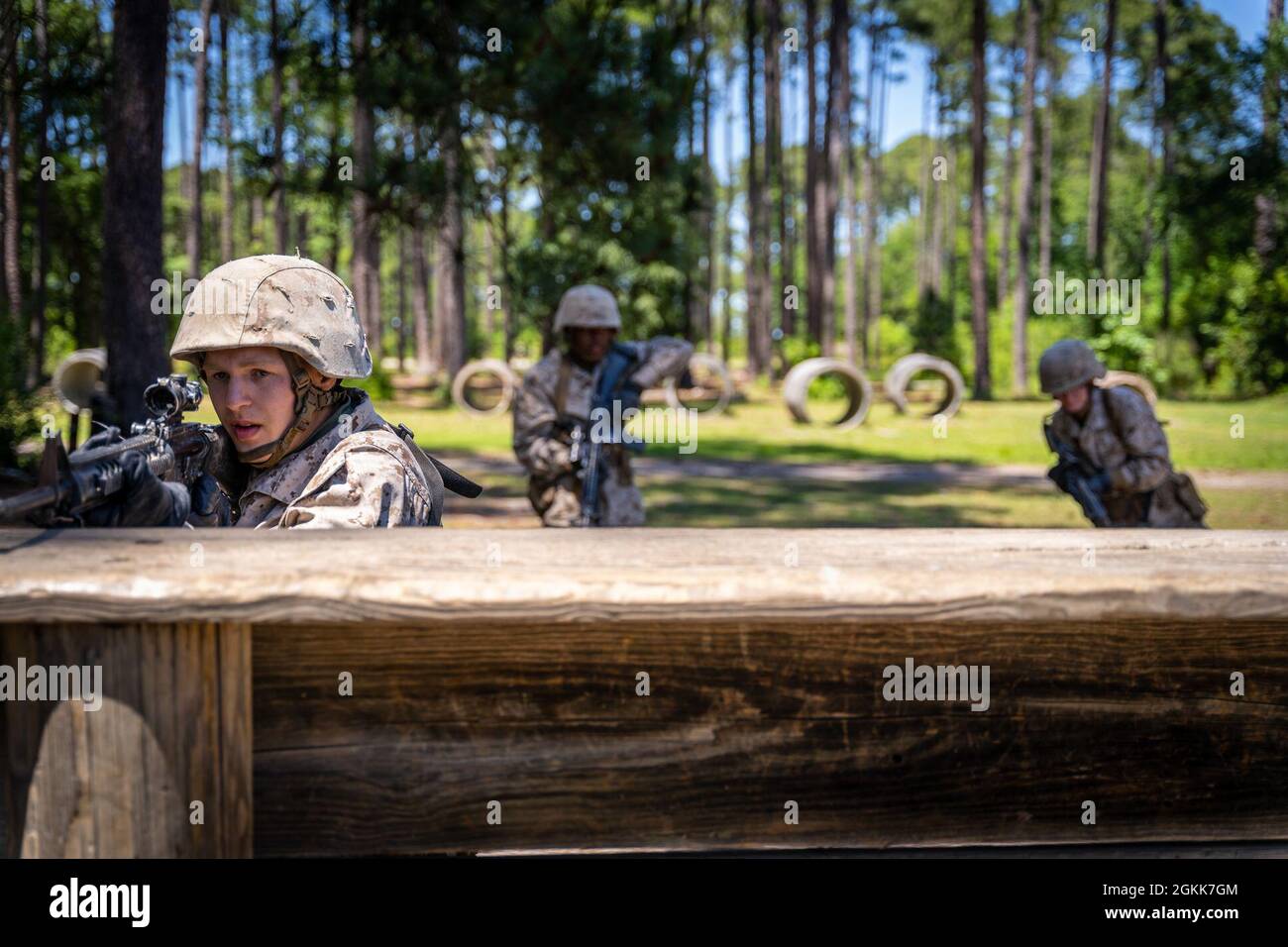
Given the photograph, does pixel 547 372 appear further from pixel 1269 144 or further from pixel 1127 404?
pixel 1269 144

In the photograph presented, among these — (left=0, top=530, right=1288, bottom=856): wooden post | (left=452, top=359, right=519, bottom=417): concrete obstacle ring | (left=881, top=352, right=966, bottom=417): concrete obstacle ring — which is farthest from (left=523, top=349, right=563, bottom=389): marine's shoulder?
(left=881, top=352, right=966, bottom=417): concrete obstacle ring

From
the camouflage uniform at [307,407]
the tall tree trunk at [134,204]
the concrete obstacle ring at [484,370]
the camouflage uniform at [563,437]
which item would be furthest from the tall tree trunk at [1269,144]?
the camouflage uniform at [307,407]

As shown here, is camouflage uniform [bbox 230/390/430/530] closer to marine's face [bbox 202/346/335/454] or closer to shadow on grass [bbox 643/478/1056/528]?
marine's face [bbox 202/346/335/454]

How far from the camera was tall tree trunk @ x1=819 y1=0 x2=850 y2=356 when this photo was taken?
26578mm

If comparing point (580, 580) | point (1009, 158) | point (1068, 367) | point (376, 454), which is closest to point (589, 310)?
point (1068, 367)

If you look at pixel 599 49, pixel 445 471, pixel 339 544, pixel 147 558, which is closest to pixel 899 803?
pixel 339 544

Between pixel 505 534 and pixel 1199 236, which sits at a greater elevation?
pixel 1199 236

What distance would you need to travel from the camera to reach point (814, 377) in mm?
20422

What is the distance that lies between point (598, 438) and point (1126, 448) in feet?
9.58

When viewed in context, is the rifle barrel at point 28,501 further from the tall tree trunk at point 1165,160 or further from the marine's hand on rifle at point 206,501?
the tall tree trunk at point 1165,160

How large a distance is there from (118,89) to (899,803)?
7436 mm

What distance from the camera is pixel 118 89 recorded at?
7379 mm

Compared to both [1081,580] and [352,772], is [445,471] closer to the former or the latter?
[352,772]

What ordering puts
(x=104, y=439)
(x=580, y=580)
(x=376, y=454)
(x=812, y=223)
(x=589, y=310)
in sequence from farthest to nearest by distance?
(x=812, y=223) → (x=589, y=310) → (x=376, y=454) → (x=104, y=439) → (x=580, y=580)
